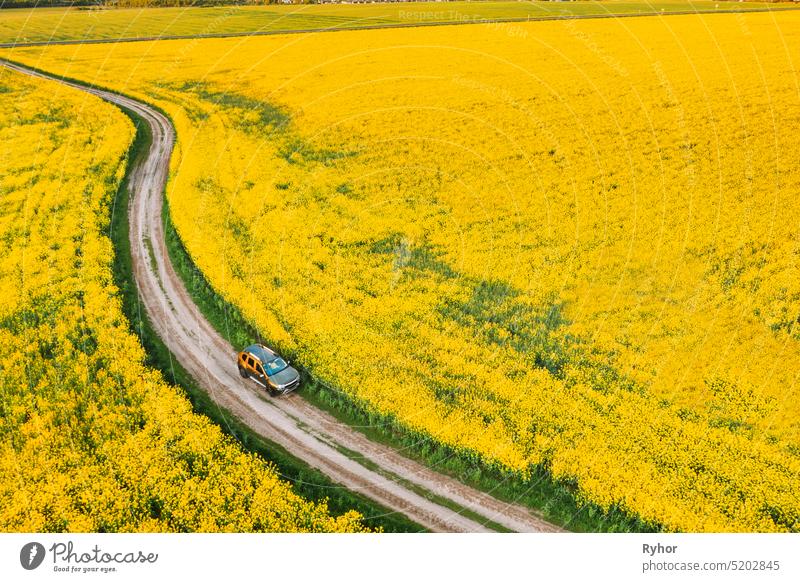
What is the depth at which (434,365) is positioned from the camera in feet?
86.2

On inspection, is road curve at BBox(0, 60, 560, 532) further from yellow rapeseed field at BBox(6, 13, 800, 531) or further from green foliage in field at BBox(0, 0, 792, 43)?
green foliage in field at BBox(0, 0, 792, 43)

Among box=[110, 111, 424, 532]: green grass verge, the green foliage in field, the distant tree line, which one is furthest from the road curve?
the distant tree line

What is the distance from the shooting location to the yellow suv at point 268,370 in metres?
24.8

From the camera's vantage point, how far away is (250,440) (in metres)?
22.9

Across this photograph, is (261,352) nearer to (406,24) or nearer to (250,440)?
(250,440)

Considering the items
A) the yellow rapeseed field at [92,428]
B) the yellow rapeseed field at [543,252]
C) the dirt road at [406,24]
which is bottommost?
the yellow rapeseed field at [92,428]

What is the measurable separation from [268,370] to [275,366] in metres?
0.44

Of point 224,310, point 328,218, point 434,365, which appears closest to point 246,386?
point 224,310

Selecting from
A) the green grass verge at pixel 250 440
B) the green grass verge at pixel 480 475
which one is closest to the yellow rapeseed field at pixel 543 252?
the green grass verge at pixel 480 475

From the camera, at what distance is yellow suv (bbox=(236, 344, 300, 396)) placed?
2478 centimetres

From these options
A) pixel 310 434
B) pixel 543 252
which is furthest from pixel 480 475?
pixel 543 252

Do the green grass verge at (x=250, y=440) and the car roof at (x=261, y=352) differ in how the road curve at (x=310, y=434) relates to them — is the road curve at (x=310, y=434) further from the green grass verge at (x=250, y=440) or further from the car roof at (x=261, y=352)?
the car roof at (x=261, y=352)

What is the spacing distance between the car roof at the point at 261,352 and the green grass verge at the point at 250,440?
310cm
